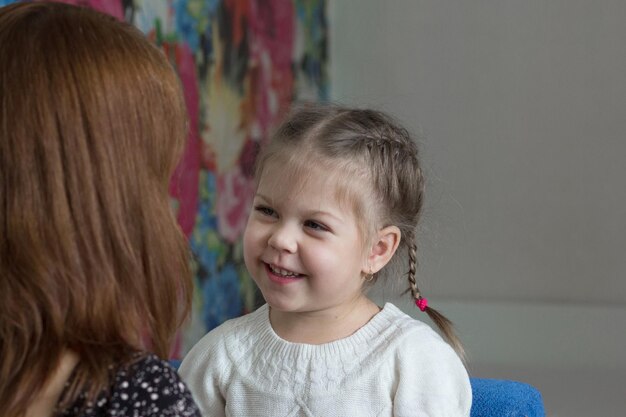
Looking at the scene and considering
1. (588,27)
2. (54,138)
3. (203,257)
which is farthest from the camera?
(588,27)

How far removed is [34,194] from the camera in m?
1.03

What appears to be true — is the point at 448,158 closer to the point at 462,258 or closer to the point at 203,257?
the point at 462,258

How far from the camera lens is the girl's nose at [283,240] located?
1727 millimetres

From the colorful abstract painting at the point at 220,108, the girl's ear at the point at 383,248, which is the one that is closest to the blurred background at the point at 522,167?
the colorful abstract painting at the point at 220,108

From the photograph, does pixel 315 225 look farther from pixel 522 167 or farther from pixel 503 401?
pixel 522 167

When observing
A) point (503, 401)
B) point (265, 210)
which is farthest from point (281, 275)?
point (503, 401)

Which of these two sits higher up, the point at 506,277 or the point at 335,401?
the point at 335,401

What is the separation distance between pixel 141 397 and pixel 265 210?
2.42 ft

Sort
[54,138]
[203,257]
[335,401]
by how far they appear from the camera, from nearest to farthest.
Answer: [54,138] < [335,401] < [203,257]

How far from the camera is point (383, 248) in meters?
1.86

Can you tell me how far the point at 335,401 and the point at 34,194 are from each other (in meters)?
0.86

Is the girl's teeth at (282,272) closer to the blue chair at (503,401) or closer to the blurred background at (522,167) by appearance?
the blue chair at (503,401)

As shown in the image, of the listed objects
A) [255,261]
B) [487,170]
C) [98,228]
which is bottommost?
[487,170]

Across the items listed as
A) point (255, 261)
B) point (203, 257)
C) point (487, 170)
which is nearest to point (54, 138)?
point (255, 261)
